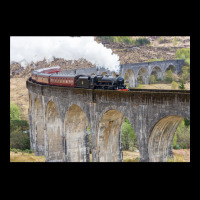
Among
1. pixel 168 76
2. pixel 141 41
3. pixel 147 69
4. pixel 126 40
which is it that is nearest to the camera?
pixel 147 69

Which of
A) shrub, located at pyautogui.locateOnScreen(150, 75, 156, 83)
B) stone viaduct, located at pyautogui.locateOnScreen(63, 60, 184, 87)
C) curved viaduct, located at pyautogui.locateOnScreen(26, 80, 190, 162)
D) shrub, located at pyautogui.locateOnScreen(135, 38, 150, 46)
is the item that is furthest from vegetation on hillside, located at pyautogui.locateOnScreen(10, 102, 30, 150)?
shrub, located at pyautogui.locateOnScreen(135, 38, 150, 46)

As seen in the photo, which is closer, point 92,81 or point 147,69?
point 92,81

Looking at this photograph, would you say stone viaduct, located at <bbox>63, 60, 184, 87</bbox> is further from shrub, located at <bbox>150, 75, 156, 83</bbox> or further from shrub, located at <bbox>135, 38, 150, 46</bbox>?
shrub, located at <bbox>135, 38, 150, 46</bbox>

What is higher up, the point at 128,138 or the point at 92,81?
the point at 92,81

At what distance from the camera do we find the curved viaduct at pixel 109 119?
14.3 meters

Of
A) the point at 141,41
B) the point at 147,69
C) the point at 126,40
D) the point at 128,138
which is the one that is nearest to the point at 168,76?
the point at 147,69

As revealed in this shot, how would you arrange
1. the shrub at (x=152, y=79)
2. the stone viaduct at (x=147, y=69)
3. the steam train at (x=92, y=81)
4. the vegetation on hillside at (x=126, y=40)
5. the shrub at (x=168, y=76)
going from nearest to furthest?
the steam train at (x=92, y=81), the stone viaduct at (x=147, y=69), the shrub at (x=152, y=79), the shrub at (x=168, y=76), the vegetation on hillside at (x=126, y=40)

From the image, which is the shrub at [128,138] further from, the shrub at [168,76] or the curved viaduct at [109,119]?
the shrub at [168,76]

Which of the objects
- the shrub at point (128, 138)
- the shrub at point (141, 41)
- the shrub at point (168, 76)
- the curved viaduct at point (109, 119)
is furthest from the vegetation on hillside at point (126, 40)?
the curved viaduct at point (109, 119)

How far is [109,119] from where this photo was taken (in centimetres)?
1944

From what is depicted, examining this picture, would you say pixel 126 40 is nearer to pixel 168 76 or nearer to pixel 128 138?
pixel 168 76

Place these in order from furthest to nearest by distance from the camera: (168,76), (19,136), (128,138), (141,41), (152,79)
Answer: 1. (141,41)
2. (168,76)
3. (152,79)
4. (19,136)
5. (128,138)

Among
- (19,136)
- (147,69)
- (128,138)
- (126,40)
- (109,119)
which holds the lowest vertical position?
(19,136)

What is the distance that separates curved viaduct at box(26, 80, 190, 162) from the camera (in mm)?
14312
